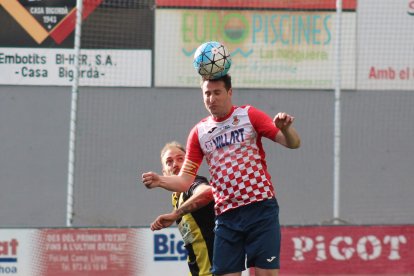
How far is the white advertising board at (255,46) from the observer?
12.1 metres

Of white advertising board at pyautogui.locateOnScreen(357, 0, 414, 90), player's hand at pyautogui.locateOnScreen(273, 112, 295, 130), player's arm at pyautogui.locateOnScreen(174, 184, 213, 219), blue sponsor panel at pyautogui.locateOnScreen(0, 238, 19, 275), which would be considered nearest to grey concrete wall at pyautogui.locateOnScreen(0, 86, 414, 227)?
white advertising board at pyautogui.locateOnScreen(357, 0, 414, 90)

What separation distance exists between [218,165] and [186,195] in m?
0.75

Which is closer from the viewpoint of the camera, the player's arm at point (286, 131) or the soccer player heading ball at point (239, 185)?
the player's arm at point (286, 131)

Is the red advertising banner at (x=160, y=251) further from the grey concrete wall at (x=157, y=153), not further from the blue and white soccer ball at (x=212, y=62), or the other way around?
the blue and white soccer ball at (x=212, y=62)

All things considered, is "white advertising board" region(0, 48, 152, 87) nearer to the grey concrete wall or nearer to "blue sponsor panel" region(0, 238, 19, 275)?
the grey concrete wall

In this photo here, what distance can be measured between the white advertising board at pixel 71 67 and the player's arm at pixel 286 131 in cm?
666

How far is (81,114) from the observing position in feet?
39.5

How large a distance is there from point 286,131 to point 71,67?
25.2 feet

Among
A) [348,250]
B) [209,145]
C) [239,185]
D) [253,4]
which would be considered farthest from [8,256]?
[253,4]

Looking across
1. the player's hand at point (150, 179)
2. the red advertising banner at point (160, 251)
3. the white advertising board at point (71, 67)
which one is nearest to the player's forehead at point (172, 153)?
the player's hand at point (150, 179)

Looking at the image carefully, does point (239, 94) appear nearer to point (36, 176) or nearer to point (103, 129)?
point (103, 129)

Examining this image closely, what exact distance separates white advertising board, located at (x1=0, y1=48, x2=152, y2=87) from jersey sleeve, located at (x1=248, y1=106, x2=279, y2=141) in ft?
21.0

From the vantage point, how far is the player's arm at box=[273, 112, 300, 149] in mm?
4918

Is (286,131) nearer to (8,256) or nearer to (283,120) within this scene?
(283,120)
